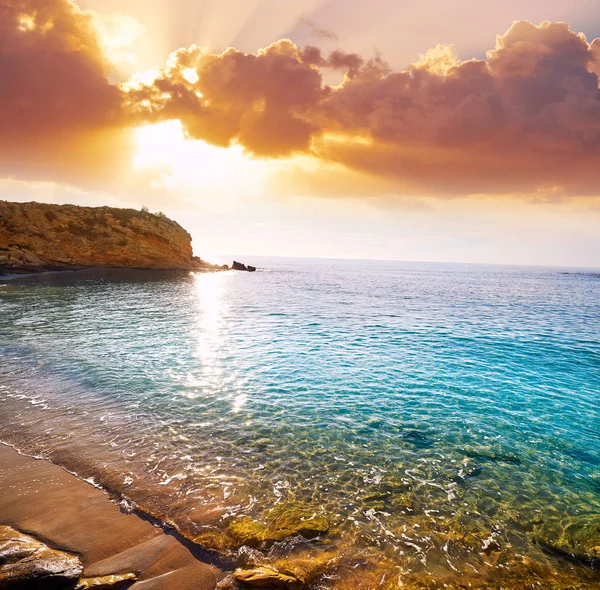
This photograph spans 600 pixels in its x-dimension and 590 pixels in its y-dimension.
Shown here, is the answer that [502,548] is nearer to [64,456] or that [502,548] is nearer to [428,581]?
[428,581]

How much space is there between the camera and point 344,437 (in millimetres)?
12164

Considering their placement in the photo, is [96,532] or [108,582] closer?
[108,582]

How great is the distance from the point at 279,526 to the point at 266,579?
5.64 feet

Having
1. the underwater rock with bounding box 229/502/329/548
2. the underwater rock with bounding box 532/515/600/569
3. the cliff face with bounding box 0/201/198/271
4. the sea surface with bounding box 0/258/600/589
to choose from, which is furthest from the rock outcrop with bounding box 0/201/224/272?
the underwater rock with bounding box 532/515/600/569

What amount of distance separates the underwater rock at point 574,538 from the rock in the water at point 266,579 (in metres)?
6.23

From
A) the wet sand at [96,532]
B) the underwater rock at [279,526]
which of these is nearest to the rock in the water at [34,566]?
the wet sand at [96,532]

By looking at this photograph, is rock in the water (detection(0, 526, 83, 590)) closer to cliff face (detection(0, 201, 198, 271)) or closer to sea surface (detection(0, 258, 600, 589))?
sea surface (detection(0, 258, 600, 589))

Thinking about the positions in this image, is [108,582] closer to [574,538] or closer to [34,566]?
[34,566]

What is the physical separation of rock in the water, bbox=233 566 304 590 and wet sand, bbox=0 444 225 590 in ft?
1.71

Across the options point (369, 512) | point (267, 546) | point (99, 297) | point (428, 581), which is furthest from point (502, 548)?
point (99, 297)

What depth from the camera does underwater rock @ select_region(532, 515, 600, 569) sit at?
744 cm

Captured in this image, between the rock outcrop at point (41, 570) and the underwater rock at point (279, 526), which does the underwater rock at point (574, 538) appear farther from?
the rock outcrop at point (41, 570)

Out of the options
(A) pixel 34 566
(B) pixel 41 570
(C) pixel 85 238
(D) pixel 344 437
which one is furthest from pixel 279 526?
(C) pixel 85 238

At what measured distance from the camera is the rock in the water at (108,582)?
221 inches
